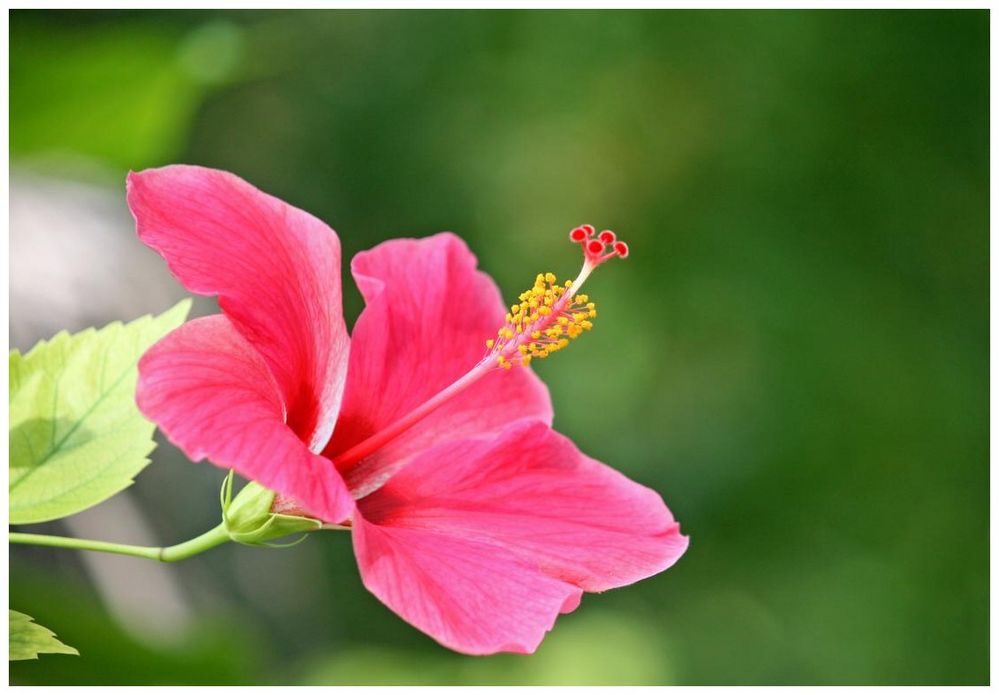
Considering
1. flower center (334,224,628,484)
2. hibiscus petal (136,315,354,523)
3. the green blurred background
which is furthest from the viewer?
the green blurred background

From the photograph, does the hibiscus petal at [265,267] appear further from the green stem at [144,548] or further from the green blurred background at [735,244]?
the green blurred background at [735,244]

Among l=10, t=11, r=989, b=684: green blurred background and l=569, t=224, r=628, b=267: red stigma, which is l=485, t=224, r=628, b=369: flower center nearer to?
l=569, t=224, r=628, b=267: red stigma

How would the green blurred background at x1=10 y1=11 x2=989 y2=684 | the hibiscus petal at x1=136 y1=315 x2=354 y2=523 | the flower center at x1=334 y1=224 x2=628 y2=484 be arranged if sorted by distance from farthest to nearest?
the green blurred background at x1=10 y1=11 x2=989 y2=684
the flower center at x1=334 y1=224 x2=628 y2=484
the hibiscus petal at x1=136 y1=315 x2=354 y2=523

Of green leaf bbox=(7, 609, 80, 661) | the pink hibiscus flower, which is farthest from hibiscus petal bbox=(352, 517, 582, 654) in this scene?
green leaf bbox=(7, 609, 80, 661)

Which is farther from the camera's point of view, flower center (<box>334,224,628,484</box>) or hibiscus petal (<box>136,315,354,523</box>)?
flower center (<box>334,224,628,484</box>)

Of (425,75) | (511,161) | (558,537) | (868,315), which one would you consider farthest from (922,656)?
(558,537)

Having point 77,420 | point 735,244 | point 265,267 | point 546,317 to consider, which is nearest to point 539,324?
point 546,317

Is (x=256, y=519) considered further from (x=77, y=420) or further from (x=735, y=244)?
(x=735, y=244)

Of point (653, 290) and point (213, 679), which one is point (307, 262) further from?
point (653, 290)
